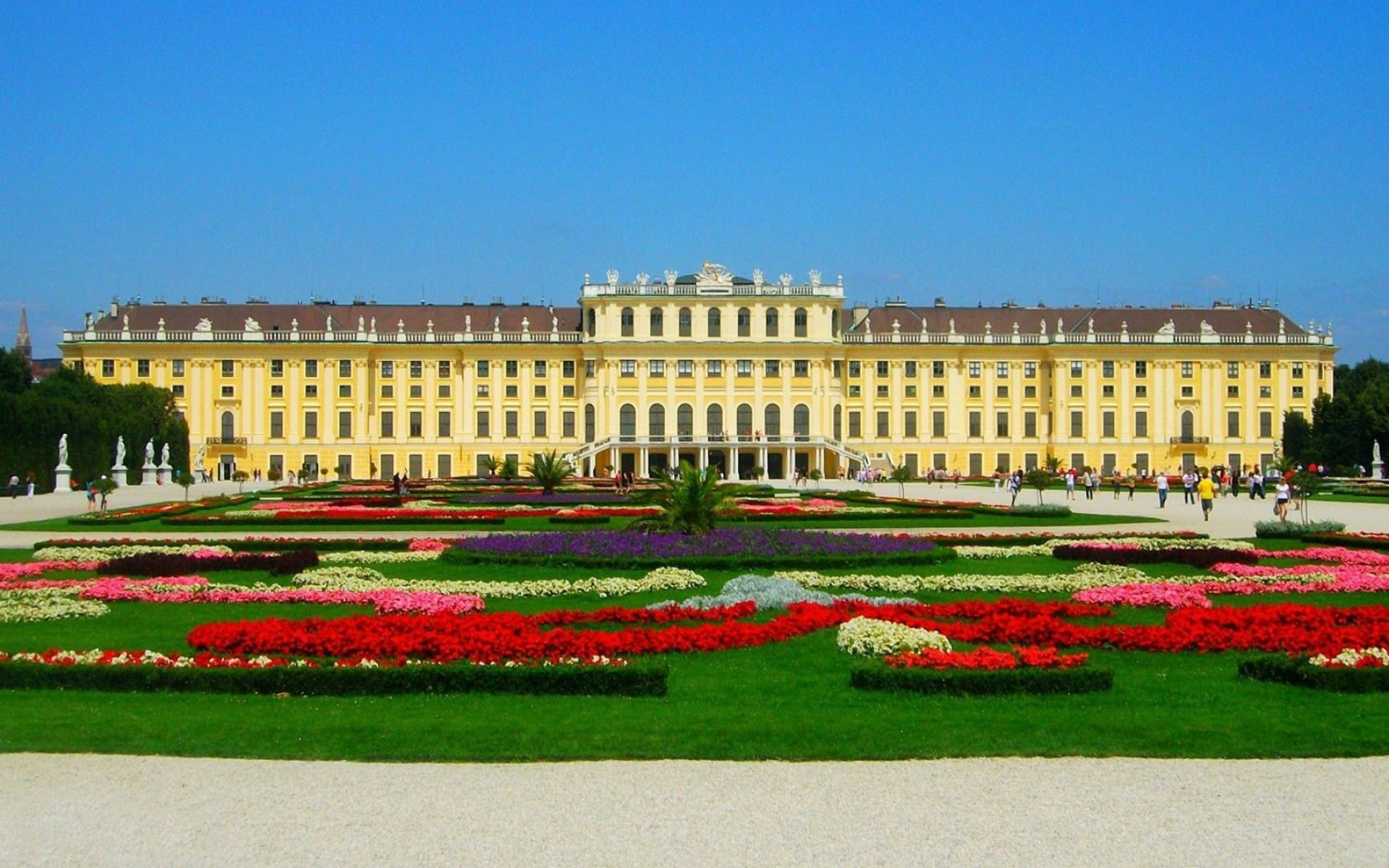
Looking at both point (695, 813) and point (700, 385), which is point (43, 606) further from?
point (700, 385)

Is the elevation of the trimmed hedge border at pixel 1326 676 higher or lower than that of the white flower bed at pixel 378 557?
lower

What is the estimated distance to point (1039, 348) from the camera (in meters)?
78.8

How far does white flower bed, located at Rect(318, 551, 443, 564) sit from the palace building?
5316 cm

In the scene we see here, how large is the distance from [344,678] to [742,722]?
283 centimetres

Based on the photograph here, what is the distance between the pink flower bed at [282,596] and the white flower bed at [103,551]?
3.64m

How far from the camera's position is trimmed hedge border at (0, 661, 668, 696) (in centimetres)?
950

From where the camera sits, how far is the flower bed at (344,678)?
951 cm

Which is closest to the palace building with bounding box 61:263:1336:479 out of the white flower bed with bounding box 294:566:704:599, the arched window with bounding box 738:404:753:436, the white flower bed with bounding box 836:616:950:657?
the arched window with bounding box 738:404:753:436

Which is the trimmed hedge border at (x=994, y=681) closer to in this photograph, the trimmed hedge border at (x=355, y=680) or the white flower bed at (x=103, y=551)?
the trimmed hedge border at (x=355, y=680)

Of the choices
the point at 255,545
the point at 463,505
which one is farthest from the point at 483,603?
the point at 463,505

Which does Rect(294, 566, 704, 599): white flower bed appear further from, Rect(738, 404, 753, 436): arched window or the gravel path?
Rect(738, 404, 753, 436): arched window

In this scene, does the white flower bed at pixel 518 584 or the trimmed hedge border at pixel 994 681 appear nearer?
the trimmed hedge border at pixel 994 681

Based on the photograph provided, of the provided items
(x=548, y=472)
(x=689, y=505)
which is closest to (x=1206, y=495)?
(x=689, y=505)

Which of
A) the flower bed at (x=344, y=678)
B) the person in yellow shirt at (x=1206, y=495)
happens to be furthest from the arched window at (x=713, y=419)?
the flower bed at (x=344, y=678)
